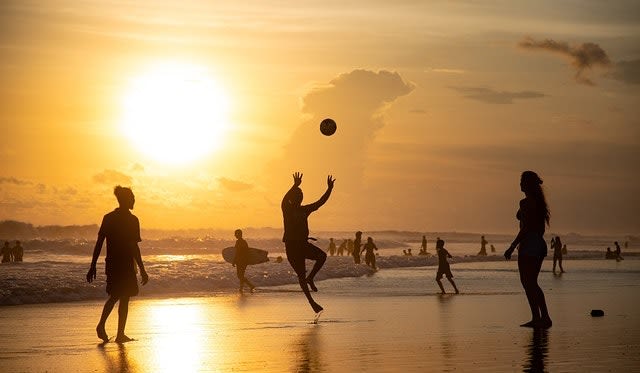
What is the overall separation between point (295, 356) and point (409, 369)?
76.7 inches

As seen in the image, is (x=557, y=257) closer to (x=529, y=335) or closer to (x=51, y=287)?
(x=51, y=287)

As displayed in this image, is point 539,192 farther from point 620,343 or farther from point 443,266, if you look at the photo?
point 443,266

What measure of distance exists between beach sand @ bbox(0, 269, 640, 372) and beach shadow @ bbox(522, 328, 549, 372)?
0.01m

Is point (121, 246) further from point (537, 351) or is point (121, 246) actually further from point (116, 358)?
point (537, 351)

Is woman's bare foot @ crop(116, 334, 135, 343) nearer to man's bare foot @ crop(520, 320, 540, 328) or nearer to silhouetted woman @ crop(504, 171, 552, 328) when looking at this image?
silhouetted woman @ crop(504, 171, 552, 328)

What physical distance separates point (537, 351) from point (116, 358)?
5340 mm

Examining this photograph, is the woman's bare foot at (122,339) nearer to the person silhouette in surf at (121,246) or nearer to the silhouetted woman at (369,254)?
the person silhouette in surf at (121,246)

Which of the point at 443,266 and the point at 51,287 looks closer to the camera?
the point at 51,287

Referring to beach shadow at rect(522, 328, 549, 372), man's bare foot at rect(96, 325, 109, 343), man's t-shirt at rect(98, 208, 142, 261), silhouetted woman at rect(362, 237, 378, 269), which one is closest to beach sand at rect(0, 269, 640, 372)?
beach shadow at rect(522, 328, 549, 372)

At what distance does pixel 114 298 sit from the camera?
15.0 meters

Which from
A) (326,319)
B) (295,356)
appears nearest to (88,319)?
(326,319)

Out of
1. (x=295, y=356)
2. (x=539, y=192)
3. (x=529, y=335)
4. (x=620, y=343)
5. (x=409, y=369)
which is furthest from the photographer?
(x=539, y=192)

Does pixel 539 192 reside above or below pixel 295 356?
above

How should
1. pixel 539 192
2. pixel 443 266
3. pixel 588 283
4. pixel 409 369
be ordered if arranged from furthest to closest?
pixel 588 283 → pixel 443 266 → pixel 539 192 → pixel 409 369
